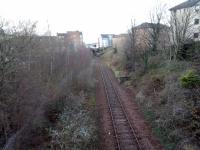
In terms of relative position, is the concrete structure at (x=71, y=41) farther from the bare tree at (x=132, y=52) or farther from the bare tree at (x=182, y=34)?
the bare tree at (x=182, y=34)

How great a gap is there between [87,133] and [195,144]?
19.3 feet

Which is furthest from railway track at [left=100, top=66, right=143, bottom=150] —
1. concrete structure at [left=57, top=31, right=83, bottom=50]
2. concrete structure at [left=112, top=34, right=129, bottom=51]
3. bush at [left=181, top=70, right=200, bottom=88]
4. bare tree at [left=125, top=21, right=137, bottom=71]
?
concrete structure at [left=112, top=34, right=129, bottom=51]

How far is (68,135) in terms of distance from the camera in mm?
12992

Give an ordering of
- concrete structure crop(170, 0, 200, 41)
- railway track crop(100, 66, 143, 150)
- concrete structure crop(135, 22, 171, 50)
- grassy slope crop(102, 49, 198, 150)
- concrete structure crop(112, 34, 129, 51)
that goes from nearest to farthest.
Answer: railway track crop(100, 66, 143, 150), grassy slope crop(102, 49, 198, 150), concrete structure crop(170, 0, 200, 41), concrete structure crop(135, 22, 171, 50), concrete structure crop(112, 34, 129, 51)

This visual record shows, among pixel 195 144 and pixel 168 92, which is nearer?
pixel 195 144

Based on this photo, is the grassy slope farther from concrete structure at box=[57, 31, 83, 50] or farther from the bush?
concrete structure at box=[57, 31, 83, 50]

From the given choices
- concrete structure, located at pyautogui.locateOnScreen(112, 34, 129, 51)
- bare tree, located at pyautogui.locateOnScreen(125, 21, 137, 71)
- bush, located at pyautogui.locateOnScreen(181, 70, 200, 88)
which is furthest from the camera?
concrete structure, located at pyautogui.locateOnScreen(112, 34, 129, 51)

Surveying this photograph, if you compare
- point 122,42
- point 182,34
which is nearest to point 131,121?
point 182,34

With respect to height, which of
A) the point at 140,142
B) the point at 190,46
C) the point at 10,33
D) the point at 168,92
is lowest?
the point at 140,142

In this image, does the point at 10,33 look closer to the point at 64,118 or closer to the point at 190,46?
the point at 64,118

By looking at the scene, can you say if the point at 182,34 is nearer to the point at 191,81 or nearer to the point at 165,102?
the point at 165,102

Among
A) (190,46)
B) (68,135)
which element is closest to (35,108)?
(68,135)

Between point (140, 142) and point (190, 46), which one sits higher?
point (190, 46)

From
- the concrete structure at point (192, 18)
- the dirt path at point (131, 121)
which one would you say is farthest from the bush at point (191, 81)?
the concrete structure at point (192, 18)
